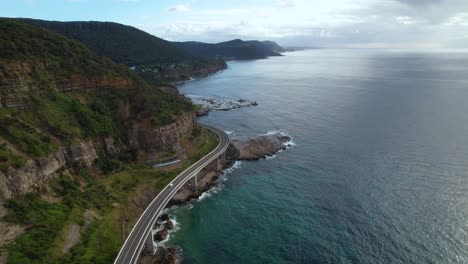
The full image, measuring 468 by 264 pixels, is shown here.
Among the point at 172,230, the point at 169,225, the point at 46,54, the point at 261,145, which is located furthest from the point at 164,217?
the point at 46,54

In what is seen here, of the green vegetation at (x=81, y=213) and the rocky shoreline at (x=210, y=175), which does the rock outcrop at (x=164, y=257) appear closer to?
the rocky shoreline at (x=210, y=175)

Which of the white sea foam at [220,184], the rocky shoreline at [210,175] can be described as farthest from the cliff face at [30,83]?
the white sea foam at [220,184]

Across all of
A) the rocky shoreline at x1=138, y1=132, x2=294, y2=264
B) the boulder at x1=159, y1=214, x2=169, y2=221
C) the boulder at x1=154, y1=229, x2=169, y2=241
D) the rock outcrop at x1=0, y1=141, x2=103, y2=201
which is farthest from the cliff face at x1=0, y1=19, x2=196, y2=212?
the boulder at x1=154, y1=229, x2=169, y2=241

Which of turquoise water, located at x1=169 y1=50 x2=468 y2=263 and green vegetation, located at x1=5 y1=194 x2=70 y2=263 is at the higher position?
green vegetation, located at x1=5 y1=194 x2=70 y2=263

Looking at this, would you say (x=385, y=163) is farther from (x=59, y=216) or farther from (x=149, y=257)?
(x=59, y=216)

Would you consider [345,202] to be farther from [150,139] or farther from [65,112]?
[65,112]

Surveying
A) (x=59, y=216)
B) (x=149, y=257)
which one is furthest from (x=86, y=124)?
(x=149, y=257)

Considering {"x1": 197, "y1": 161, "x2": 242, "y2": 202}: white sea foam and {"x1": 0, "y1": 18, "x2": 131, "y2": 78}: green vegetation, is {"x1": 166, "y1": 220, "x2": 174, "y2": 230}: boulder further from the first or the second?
{"x1": 0, "y1": 18, "x2": 131, "y2": 78}: green vegetation
